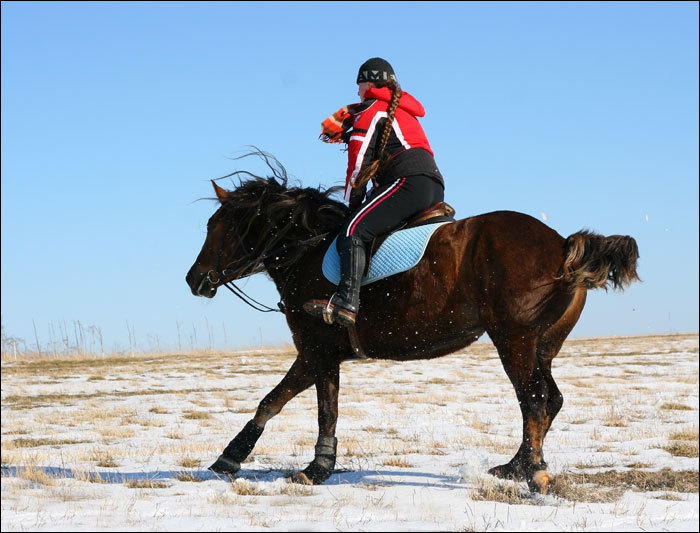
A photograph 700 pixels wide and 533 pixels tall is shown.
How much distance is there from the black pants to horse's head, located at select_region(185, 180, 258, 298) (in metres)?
1.31

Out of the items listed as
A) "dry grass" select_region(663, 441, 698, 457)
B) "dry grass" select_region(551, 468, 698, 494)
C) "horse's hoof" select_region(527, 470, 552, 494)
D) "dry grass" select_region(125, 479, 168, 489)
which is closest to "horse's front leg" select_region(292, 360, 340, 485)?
"dry grass" select_region(125, 479, 168, 489)

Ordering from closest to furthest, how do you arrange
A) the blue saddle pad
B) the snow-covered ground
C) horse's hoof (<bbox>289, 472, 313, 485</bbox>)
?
the snow-covered ground < the blue saddle pad < horse's hoof (<bbox>289, 472, 313, 485</bbox>)

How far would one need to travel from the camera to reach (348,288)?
5.41m

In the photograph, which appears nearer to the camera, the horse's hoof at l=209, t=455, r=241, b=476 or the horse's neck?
the horse's hoof at l=209, t=455, r=241, b=476

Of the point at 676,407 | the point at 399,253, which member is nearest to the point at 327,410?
the point at 399,253

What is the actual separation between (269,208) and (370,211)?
3.99 ft

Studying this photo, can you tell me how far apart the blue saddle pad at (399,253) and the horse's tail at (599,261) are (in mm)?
1050

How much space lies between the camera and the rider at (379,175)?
215 inches

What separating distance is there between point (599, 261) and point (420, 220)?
1.43 metres

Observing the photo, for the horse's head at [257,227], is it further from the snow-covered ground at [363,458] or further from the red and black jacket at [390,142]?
the snow-covered ground at [363,458]

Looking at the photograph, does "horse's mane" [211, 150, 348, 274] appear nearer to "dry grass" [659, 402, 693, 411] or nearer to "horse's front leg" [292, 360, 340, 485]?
"horse's front leg" [292, 360, 340, 485]

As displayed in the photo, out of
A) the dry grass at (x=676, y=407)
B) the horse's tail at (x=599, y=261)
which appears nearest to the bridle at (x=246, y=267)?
the horse's tail at (x=599, y=261)

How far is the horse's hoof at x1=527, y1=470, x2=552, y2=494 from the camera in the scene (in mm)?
4824

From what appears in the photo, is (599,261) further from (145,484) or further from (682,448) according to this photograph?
(145,484)
